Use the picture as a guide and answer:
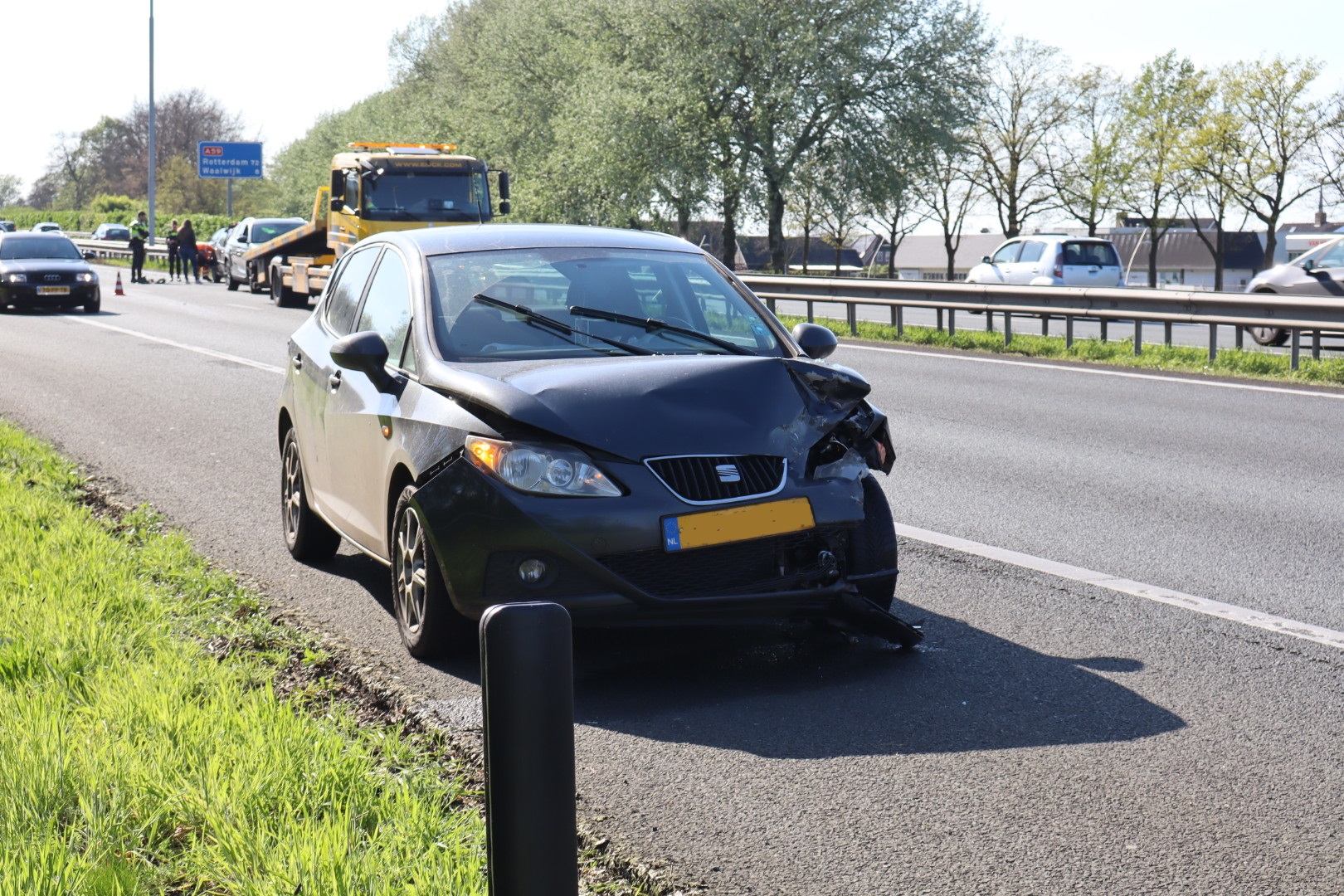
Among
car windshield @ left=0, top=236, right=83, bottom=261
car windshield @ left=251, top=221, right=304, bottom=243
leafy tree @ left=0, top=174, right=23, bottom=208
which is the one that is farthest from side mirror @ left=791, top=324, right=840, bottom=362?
leafy tree @ left=0, top=174, right=23, bottom=208

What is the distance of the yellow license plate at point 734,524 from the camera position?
4801 mm

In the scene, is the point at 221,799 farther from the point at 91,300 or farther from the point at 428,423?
the point at 91,300

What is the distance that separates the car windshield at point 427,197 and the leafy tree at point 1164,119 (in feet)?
193

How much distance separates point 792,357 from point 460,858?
290cm

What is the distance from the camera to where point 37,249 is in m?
30.5

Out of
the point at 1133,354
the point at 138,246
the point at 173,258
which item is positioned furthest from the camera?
the point at 173,258

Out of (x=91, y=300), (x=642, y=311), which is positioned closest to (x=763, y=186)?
(x=91, y=300)

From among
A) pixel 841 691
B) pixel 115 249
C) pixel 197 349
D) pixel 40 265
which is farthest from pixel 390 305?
pixel 115 249

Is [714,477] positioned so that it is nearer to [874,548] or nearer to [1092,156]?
[874,548]

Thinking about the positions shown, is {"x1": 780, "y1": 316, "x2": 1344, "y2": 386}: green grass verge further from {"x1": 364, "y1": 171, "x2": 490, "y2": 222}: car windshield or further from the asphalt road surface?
{"x1": 364, "y1": 171, "x2": 490, "y2": 222}: car windshield

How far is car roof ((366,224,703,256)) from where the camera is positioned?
6.25m

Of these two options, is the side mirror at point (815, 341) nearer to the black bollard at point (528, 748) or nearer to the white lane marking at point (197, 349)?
the black bollard at point (528, 748)

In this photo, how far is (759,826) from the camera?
12.1 ft

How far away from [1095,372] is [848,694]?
472 inches
